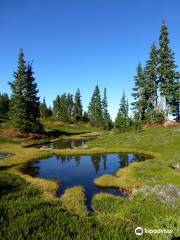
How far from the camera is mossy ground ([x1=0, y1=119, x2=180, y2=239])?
11.1 meters

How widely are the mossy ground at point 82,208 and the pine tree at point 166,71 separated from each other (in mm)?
29522

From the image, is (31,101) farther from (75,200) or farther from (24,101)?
(75,200)

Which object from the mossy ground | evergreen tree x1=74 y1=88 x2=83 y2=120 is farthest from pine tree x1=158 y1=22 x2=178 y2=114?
evergreen tree x1=74 y1=88 x2=83 y2=120

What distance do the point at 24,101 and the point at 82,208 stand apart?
50.1 meters

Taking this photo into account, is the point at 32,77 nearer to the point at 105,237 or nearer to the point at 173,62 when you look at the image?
the point at 173,62

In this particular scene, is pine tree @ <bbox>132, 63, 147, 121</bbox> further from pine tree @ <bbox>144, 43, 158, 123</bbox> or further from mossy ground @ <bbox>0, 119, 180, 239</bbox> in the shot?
mossy ground @ <bbox>0, 119, 180, 239</bbox>

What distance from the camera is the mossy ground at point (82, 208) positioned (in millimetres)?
11062

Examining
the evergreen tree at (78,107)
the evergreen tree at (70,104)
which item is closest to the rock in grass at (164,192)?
the evergreen tree at (78,107)

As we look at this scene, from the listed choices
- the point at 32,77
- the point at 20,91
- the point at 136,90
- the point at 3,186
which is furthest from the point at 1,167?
the point at 136,90

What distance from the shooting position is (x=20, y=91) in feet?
214

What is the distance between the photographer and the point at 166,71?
66.8 metres

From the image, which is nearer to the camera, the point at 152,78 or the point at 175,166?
the point at 175,166

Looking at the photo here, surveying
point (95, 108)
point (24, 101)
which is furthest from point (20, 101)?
point (95, 108)

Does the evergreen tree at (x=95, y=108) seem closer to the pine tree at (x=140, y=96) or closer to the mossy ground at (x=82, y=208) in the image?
the pine tree at (x=140, y=96)
